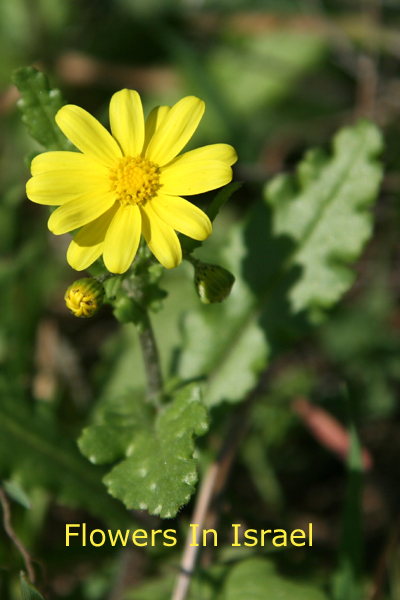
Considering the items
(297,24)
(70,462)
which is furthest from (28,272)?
(297,24)

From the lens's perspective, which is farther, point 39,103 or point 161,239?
point 39,103

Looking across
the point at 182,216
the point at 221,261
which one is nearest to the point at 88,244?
the point at 182,216

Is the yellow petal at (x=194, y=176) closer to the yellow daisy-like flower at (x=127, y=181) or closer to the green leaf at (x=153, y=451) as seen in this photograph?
the yellow daisy-like flower at (x=127, y=181)

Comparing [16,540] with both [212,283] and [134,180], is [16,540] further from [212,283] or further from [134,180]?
[134,180]

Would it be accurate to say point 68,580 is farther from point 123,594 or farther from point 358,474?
point 358,474

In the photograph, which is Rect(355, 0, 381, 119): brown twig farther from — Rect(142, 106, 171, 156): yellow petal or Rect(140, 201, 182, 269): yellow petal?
Rect(140, 201, 182, 269): yellow petal

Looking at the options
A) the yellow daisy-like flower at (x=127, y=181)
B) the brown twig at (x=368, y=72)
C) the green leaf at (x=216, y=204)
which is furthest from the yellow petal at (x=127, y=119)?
the brown twig at (x=368, y=72)
